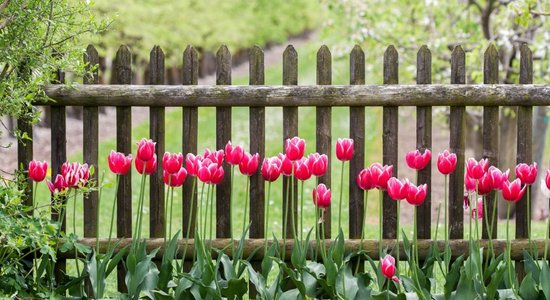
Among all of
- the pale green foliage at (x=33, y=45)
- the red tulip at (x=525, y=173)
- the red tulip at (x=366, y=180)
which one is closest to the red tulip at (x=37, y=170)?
the pale green foliage at (x=33, y=45)

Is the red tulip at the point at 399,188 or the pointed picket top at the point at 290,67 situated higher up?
the pointed picket top at the point at 290,67

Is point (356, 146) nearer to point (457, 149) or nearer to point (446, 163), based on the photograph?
point (457, 149)

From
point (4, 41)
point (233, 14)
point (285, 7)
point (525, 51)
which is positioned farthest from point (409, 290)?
point (285, 7)

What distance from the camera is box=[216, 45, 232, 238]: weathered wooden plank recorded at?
→ 239 inches

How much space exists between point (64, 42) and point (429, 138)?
227 cm

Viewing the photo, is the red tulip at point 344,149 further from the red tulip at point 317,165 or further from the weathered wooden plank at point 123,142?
the weathered wooden plank at point 123,142

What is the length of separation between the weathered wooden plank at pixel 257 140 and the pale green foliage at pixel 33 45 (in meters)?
0.98

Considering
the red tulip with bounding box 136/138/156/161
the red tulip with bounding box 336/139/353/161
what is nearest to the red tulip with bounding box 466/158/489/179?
the red tulip with bounding box 336/139/353/161

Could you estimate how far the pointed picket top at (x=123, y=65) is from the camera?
20.0 ft

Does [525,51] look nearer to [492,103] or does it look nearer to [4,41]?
[492,103]

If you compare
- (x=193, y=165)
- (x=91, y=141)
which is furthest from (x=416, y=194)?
(x=91, y=141)

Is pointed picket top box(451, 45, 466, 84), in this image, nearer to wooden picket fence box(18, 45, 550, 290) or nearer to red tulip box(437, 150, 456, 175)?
wooden picket fence box(18, 45, 550, 290)

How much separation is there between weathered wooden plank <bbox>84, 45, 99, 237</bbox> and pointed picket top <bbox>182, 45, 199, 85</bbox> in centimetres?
54

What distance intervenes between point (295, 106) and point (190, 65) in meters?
0.69
